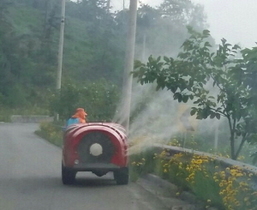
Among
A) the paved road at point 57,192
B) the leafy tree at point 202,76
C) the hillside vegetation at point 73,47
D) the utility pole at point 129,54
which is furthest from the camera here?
the hillside vegetation at point 73,47

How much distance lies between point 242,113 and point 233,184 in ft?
9.65

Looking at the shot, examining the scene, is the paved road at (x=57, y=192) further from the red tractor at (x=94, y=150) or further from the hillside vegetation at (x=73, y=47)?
the hillside vegetation at (x=73, y=47)

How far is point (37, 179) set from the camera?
17.5 meters

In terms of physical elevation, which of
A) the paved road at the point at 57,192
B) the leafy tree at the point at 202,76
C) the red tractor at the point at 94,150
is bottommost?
the paved road at the point at 57,192

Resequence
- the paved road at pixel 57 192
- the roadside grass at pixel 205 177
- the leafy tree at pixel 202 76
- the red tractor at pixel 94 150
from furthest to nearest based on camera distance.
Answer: the red tractor at pixel 94 150 < the leafy tree at pixel 202 76 < the paved road at pixel 57 192 < the roadside grass at pixel 205 177

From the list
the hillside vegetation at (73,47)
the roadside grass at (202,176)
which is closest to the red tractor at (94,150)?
the roadside grass at (202,176)

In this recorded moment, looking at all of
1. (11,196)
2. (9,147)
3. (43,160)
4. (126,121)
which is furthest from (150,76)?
(9,147)

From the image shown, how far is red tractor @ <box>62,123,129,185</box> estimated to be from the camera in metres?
15.8

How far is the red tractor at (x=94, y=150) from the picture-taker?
15805 mm

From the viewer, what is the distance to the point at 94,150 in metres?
15.9

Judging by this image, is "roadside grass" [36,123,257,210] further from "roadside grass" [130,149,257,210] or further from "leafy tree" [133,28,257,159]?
"leafy tree" [133,28,257,159]

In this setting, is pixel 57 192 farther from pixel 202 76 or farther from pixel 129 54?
pixel 129 54

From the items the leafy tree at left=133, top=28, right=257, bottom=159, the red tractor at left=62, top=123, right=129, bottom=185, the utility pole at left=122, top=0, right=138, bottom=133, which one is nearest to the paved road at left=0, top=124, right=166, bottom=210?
the red tractor at left=62, top=123, right=129, bottom=185

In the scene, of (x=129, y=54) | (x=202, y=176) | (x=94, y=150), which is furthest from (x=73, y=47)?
(x=202, y=176)
